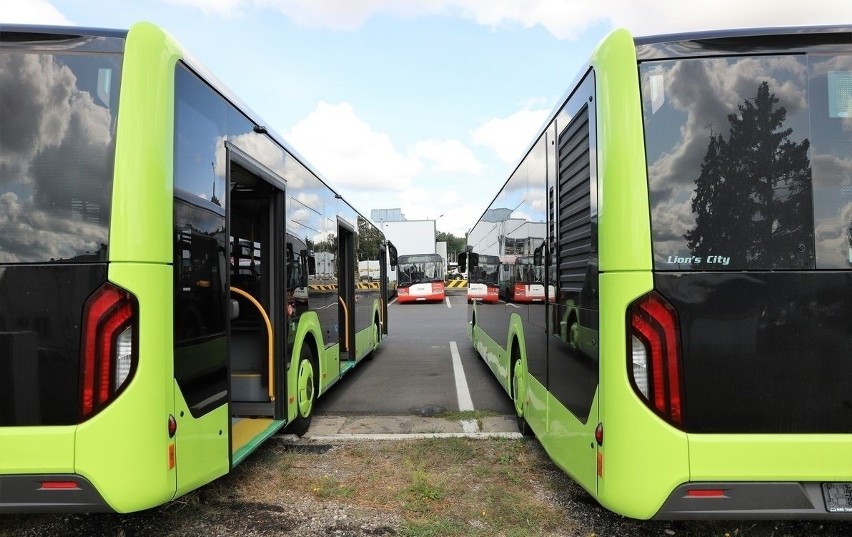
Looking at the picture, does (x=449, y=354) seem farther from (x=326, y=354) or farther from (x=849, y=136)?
(x=849, y=136)

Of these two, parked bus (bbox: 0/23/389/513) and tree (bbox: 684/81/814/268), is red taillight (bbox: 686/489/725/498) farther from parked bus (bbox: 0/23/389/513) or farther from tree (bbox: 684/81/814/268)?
parked bus (bbox: 0/23/389/513)

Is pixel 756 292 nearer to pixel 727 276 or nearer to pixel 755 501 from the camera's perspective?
pixel 727 276

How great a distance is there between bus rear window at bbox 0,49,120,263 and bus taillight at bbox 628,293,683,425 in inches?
110

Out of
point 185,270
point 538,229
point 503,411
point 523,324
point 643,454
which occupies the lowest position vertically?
point 503,411

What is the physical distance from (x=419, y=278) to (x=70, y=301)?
82.4 feet

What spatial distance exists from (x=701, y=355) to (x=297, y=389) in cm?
384

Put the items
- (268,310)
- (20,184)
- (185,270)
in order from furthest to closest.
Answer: (268,310) → (185,270) → (20,184)

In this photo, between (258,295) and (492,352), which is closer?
(258,295)

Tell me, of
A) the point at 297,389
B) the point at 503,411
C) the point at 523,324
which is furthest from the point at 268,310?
the point at 503,411

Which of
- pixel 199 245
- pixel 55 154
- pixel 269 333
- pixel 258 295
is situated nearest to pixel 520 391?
pixel 269 333

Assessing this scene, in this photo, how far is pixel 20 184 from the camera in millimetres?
2986

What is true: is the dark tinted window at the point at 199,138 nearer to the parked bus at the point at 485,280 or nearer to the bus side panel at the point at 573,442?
the bus side panel at the point at 573,442

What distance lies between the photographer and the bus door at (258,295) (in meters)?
5.16

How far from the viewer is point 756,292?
284cm
